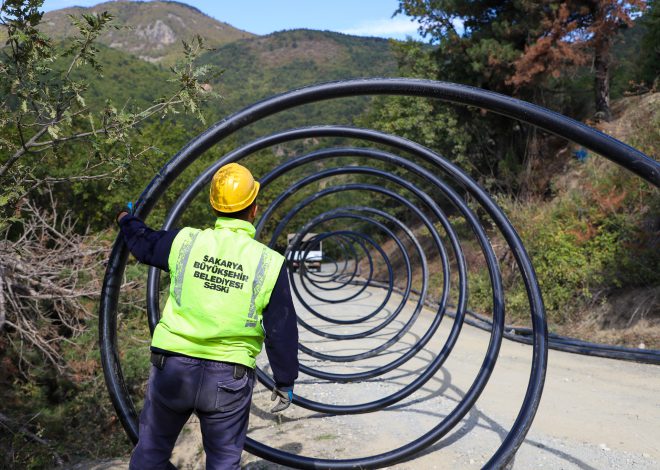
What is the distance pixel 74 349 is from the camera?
27.7 ft

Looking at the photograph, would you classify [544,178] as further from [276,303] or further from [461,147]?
→ [276,303]

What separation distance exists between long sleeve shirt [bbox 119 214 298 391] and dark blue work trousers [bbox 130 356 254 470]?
163 mm

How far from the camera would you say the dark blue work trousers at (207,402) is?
2.52 meters

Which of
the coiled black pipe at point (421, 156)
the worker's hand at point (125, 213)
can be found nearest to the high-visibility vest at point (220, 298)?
the worker's hand at point (125, 213)

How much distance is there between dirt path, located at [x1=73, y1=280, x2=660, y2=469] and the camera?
4.11m

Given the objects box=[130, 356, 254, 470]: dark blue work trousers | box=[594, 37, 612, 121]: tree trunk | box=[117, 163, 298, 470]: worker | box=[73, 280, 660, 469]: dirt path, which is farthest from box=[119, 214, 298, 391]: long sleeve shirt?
box=[594, 37, 612, 121]: tree trunk

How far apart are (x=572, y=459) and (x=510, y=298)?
885cm

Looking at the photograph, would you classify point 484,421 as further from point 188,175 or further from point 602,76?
point 188,175

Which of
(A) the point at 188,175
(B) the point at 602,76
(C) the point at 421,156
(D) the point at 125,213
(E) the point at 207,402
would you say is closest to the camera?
(E) the point at 207,402

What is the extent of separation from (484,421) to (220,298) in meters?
3.23

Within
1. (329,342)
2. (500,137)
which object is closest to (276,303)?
(329,342)

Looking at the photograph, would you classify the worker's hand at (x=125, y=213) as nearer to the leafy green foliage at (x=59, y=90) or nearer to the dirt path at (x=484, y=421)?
the leafy green foliage at (x=59, y=90)

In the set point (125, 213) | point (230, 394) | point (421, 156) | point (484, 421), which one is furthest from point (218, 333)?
point (484, 421)

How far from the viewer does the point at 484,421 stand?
491 cm
